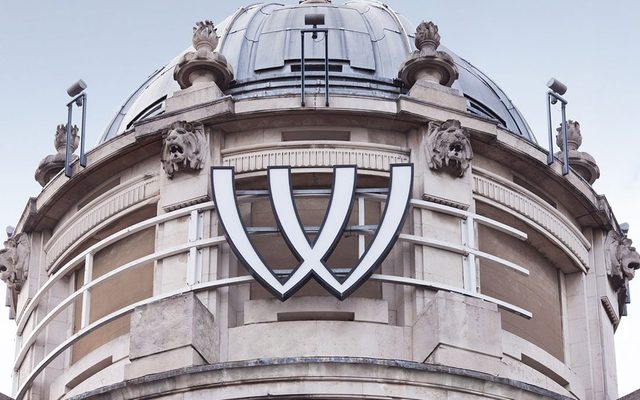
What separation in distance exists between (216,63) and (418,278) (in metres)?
7.27

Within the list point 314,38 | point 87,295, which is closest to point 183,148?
point 87,295

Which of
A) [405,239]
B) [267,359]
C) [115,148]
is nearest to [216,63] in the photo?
[115,148]

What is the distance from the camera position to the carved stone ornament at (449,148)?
44.9m

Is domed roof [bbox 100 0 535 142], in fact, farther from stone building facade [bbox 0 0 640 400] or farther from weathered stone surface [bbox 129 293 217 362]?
weathered stone surface [bbox 129 293 217 362]

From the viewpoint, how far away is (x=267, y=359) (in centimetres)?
3944

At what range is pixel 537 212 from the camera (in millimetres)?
46781

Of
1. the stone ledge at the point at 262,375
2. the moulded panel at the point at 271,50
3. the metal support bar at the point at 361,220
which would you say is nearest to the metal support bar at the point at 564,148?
the metal support bar at the point at 361,220

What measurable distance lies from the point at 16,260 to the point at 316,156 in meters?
7.81

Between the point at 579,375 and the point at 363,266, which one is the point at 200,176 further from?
the point at 579,375

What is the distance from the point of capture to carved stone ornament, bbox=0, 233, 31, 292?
1901 inches

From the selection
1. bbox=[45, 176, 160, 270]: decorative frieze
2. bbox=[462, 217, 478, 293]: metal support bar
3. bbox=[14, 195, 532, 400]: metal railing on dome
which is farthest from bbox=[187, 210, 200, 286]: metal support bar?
bbox=[462, 217, 478, 293]: metal support bar

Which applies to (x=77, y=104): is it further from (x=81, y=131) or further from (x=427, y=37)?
(x=427, y=37)

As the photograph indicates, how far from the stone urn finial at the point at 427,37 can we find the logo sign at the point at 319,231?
4138 millimetres

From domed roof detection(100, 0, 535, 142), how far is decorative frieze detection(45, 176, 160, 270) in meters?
3.02
